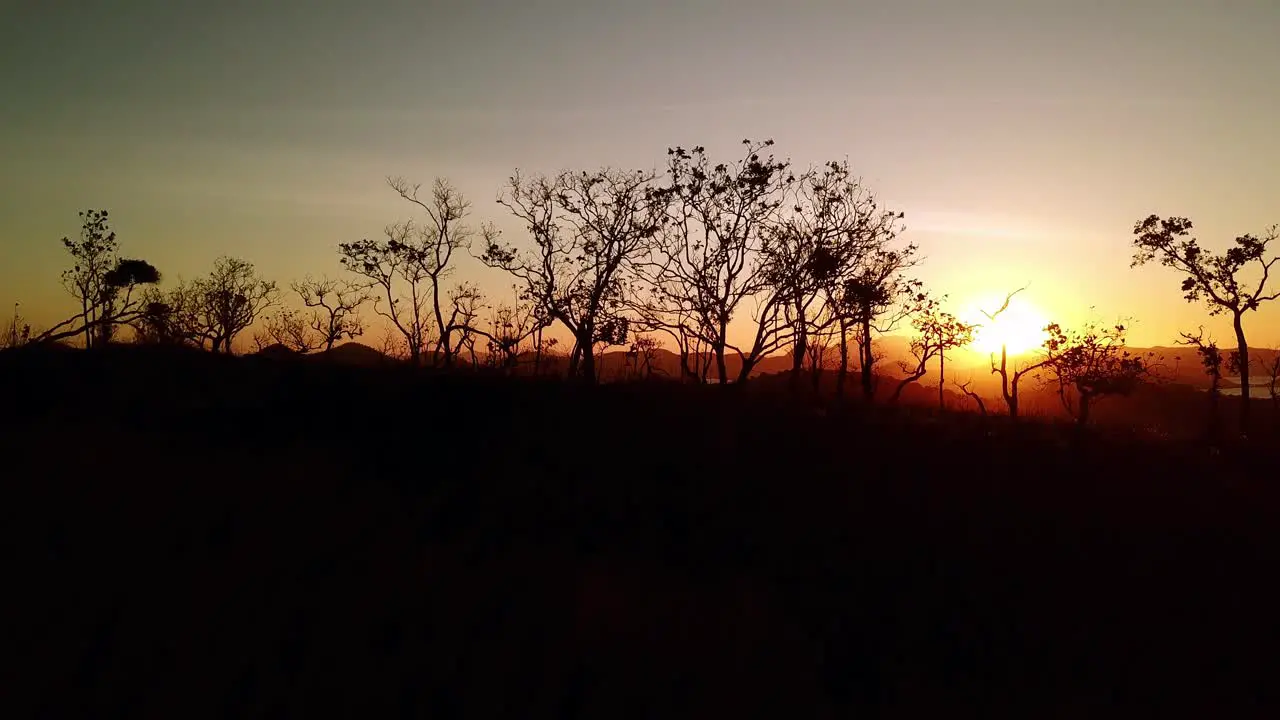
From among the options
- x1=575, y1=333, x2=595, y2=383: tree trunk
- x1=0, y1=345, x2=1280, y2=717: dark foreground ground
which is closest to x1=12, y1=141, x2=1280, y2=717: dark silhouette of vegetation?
x1=0, y1=345, x2=1280, y2=717: dark foreground ground

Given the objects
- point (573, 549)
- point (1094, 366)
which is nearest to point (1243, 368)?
point (1094, 366)

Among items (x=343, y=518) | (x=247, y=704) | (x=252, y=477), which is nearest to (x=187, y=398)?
(x=252, y=477)

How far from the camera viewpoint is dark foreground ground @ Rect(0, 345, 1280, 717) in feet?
30.6

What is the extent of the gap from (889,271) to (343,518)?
3045 centimetres

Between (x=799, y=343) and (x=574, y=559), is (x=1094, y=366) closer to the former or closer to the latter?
(x=799, y=343)

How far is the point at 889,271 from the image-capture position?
37.3m

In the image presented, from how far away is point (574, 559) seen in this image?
39.6 ft

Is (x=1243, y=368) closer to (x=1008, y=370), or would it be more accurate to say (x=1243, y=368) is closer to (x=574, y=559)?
(x=1008, y=370)

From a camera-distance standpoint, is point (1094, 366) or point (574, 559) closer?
point (574, 559)

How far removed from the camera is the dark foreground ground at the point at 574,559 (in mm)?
9320

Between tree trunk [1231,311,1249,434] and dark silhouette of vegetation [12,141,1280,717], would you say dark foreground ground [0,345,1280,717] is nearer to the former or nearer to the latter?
dark silhouette of vegetation [12,141,1280,717]

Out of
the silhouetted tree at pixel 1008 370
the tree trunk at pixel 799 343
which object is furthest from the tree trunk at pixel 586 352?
the silhouetted tree at pixel 1008 370

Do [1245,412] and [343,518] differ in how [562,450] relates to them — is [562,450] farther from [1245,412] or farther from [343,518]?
[1245,412]

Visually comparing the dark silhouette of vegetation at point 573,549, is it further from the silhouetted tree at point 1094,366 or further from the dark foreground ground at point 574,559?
the silhouetted tree at point 1094,366
